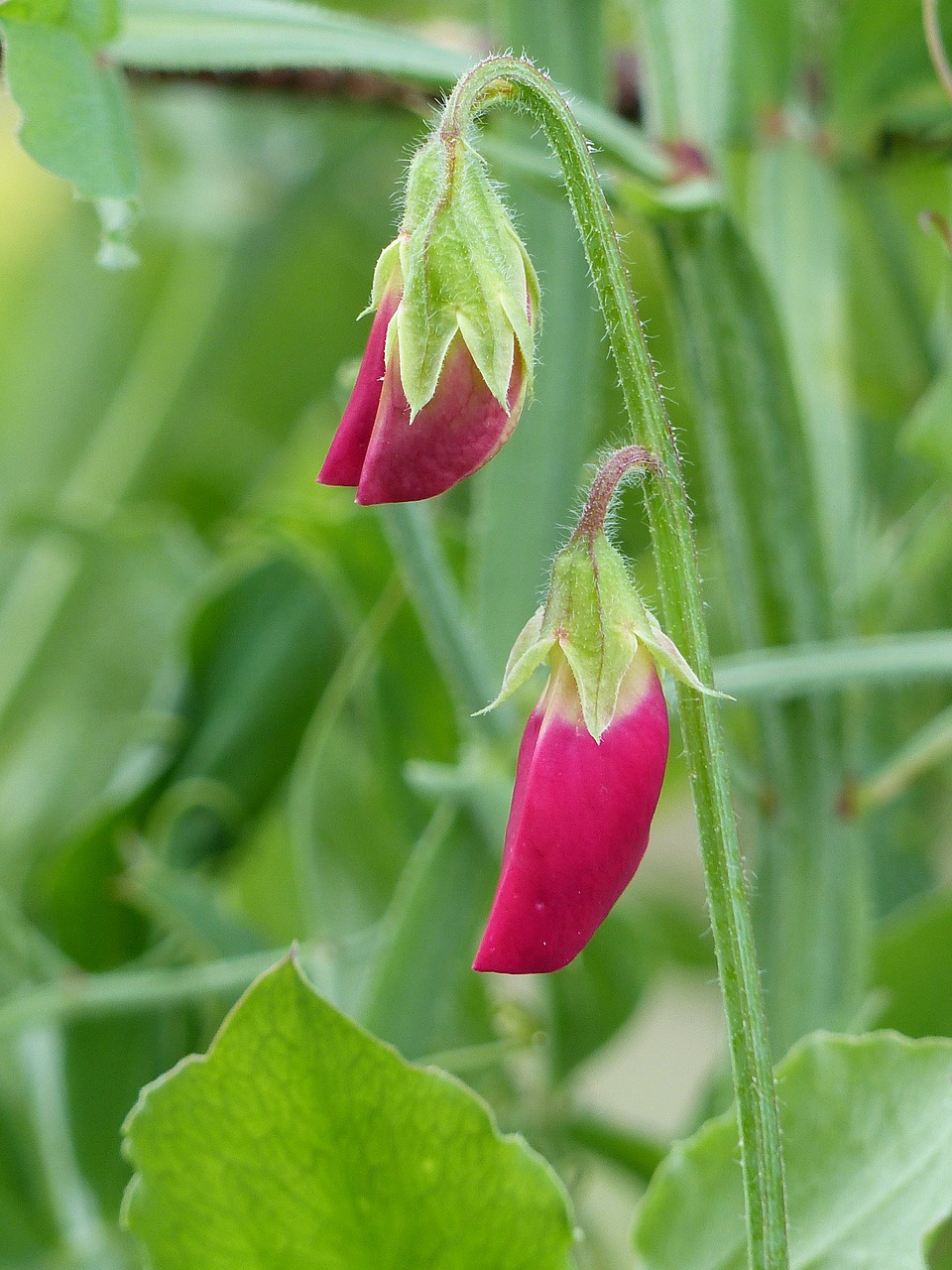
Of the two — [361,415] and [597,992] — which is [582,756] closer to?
[361,415]

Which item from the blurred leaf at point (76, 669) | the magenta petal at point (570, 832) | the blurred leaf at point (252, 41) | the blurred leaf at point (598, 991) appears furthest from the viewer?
the blurred leaf at point (76, 669)

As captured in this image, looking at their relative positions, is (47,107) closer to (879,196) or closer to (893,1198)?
(893,1198)

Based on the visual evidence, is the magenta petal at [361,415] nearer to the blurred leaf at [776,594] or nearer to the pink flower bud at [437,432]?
the pink flower bud at [437,432]

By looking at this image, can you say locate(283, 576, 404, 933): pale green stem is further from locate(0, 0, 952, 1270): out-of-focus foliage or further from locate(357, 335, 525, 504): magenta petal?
locate(357, 335, 525, 504): magenta petal

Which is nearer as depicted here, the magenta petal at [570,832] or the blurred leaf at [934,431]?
the magenta petal at [570,832]

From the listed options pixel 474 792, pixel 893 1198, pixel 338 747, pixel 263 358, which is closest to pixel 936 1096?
pixel 893 1198

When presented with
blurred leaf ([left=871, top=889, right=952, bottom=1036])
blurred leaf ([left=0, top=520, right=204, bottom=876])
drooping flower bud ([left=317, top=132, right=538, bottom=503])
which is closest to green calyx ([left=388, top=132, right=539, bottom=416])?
drooping flower bud ([left=317, top=132, right=538, bottom=503])

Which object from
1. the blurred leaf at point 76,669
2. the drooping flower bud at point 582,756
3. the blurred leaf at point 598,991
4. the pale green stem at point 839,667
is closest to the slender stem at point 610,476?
the drooping flower bud at point 582,756
